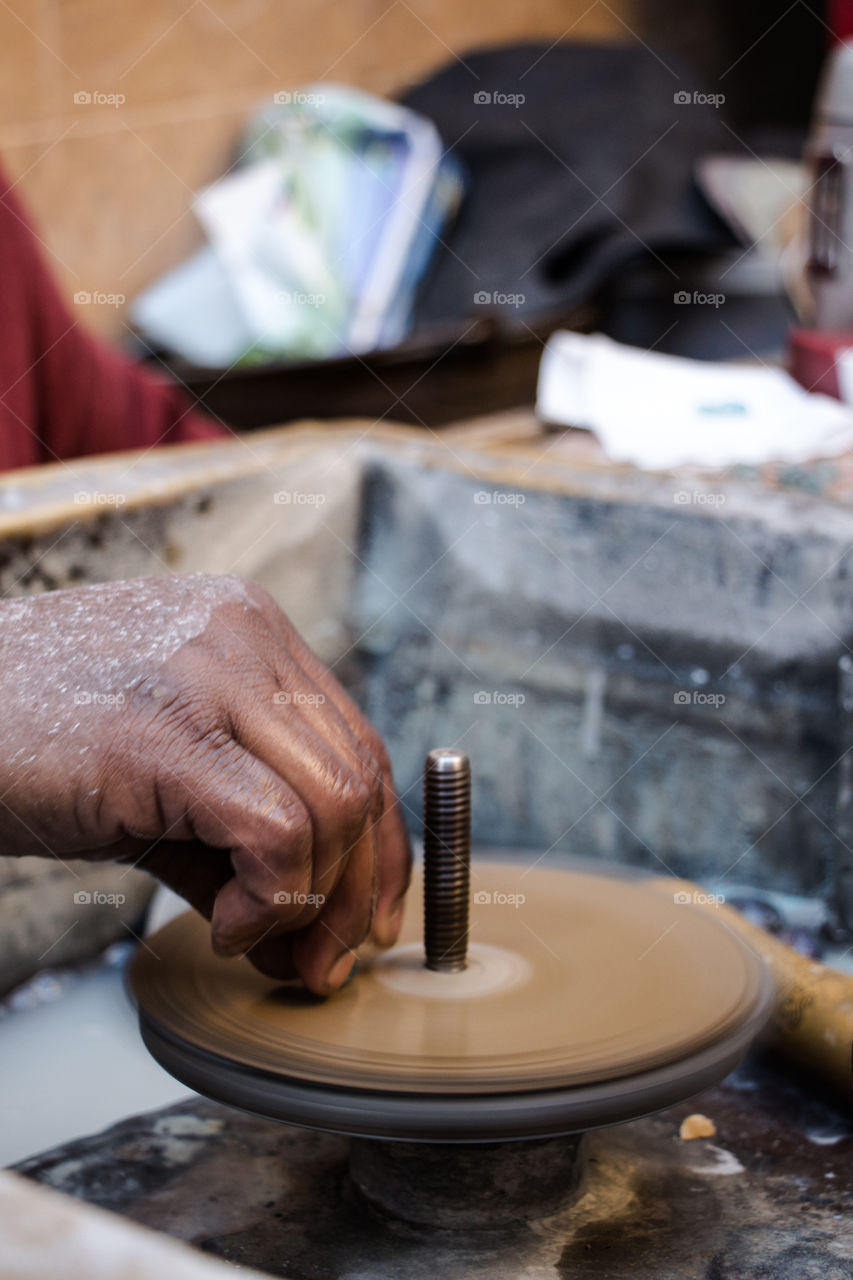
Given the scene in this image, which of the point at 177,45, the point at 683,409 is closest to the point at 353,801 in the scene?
the point at 683,409

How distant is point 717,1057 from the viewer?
787 mm

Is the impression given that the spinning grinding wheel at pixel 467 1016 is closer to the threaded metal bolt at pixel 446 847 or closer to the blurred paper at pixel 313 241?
the threaded metal bolt at pixel 446 847

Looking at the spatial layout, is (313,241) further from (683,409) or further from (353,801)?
(353,801)

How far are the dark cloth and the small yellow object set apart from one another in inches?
66.7

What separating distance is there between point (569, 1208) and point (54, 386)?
122cm

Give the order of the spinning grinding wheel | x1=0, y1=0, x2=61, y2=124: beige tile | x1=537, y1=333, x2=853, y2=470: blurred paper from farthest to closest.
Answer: x1=0, y1=0, x2=61, y2=124: beige tile → x1=537, y1=333, x2=853, y2=470: blurred paper → the spinning grinding wheel

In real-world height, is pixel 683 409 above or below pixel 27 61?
below

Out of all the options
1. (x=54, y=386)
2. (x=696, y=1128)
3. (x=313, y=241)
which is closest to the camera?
(x=696, y=1128)

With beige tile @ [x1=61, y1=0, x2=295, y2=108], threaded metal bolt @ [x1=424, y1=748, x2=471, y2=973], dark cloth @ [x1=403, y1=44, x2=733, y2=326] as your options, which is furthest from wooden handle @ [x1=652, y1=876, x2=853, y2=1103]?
beige tile @ [x1=61, y1=0, x2=295, y2=108]

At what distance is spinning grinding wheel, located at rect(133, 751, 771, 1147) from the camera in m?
0.74

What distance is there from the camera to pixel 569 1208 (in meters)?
0.82

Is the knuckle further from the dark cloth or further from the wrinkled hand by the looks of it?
the dark cloth

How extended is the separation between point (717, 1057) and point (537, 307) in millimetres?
1941

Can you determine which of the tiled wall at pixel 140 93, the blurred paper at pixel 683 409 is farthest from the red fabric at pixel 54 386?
the tiled wall at pixel 140 93
